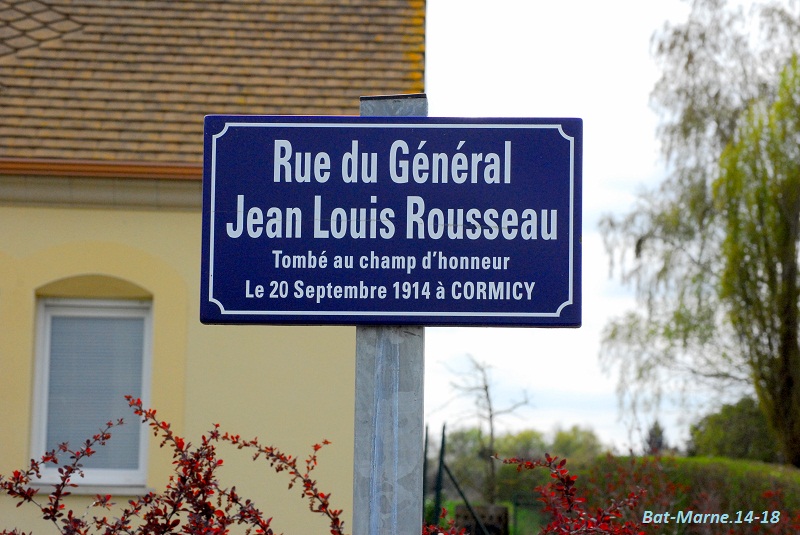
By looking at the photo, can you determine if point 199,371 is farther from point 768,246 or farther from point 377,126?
point 768,246

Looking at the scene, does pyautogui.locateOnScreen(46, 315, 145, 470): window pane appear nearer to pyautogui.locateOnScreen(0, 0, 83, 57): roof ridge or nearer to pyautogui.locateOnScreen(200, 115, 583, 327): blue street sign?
pyautogui.locateOnScreen(0, 0, 83, 57): roof ridge

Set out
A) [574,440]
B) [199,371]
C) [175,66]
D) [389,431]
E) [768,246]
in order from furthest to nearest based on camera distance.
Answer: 1. [574,440]
2. [768,246]
3. [175,66]
4. [199,371]
5. [389,431]

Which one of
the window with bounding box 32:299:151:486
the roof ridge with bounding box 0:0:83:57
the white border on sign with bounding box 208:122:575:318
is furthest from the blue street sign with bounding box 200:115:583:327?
the roof ridge with bounding box 0:0:83:57

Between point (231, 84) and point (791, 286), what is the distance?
11996mm

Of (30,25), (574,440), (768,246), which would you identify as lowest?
(574,440)

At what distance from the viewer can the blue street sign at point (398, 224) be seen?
2.89m

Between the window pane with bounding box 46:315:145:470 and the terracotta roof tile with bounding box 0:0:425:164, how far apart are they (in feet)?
4.60

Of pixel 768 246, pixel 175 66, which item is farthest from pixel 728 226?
pixel 175 66

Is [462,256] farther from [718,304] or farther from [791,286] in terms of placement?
[718,304]

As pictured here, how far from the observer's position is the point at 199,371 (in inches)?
295

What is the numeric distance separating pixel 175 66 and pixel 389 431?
6.29 meters

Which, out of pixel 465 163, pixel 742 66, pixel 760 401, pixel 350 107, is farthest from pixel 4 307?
pixel 742 66

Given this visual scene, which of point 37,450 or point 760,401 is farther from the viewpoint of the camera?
point 760,401

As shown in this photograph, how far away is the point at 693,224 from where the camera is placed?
19875 mm
